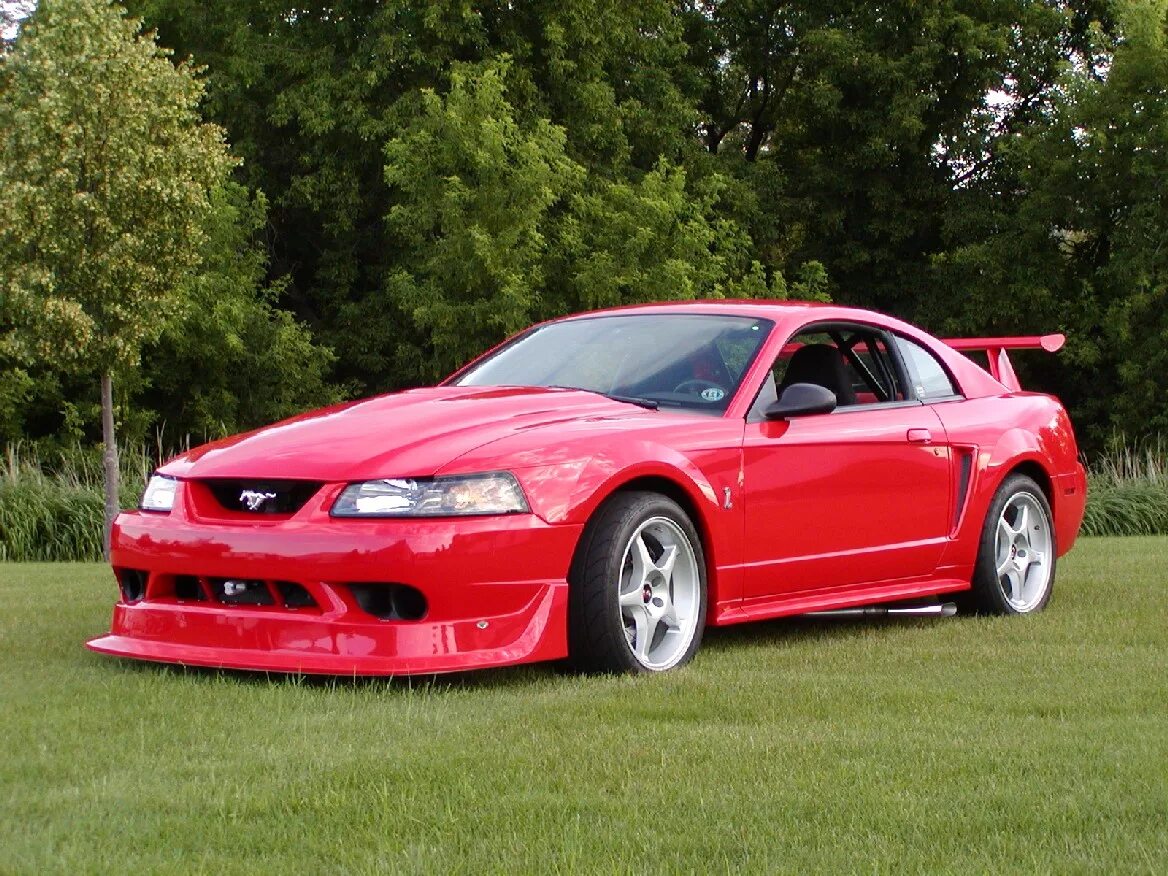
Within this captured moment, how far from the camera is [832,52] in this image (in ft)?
125

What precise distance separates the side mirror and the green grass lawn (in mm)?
957

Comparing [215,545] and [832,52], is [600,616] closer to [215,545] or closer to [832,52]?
[215,545]

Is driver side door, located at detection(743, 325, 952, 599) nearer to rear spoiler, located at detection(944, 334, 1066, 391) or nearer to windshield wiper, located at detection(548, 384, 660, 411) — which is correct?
windshield wiper, located at detection(548, 384, 660, 411)

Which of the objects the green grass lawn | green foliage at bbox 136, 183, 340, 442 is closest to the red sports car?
the green grass lawn

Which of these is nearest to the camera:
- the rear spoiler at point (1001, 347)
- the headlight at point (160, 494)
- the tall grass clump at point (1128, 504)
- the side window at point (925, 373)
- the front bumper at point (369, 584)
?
the front bumper at point (369, 584)

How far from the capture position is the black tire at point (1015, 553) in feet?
28.2

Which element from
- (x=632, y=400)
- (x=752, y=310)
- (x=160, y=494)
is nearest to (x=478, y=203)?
(x=752, y=310)

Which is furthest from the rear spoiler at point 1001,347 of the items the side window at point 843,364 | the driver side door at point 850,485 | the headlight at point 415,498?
the headlight at point 415,498

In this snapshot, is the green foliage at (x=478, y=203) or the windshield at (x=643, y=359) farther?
the green foliage at (x=478, y=203)

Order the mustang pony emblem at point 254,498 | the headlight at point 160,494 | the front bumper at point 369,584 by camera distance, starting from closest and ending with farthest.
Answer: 1. the front bumper at point 369,584
2. the mustang pony emblem at point 254,498
3. the headlight at point 160,494

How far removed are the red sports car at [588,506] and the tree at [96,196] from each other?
38.1 feet

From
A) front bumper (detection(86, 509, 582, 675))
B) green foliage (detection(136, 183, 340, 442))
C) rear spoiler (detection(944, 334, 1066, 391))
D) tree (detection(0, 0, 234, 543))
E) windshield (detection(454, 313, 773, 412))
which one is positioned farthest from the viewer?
green foliage (detection(136, 183, 340, 442))

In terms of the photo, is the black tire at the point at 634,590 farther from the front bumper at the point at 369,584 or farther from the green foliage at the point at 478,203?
the green foliage at the point at 478,203

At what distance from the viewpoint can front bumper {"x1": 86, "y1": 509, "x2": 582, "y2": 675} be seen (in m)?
6.10
